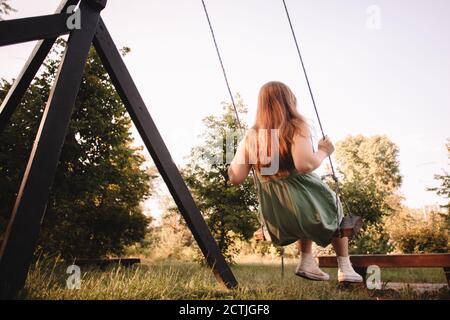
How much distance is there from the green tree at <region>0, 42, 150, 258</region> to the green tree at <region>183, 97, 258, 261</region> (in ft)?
5.33

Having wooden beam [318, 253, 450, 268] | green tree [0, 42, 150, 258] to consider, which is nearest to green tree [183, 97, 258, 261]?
green tree [0, 42, 150, 258]

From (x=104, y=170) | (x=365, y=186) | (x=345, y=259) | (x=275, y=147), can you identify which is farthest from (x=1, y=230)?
(x=365, y=186)

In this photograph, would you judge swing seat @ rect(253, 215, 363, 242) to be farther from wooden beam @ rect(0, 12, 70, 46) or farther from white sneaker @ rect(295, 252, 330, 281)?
wooden beam @ rect(0, 12, 70, 46)

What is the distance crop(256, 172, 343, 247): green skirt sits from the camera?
2.21 meters

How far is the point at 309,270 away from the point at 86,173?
5.76m

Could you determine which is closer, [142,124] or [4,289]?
[4,289]

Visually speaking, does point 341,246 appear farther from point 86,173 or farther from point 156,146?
point 86,173

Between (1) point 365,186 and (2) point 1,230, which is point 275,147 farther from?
(1) point 365,186

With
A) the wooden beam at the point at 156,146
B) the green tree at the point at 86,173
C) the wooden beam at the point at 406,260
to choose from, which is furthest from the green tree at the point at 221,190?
the wooden beam at the point at 156,146

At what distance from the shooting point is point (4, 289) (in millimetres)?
1799

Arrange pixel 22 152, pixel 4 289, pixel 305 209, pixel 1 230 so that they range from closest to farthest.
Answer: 1. pixel 4 289
2. pixel 305 209
3. pixel 1 230
4. pixel 22 152

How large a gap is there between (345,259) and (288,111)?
48.3 inches

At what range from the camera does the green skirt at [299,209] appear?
221cm
